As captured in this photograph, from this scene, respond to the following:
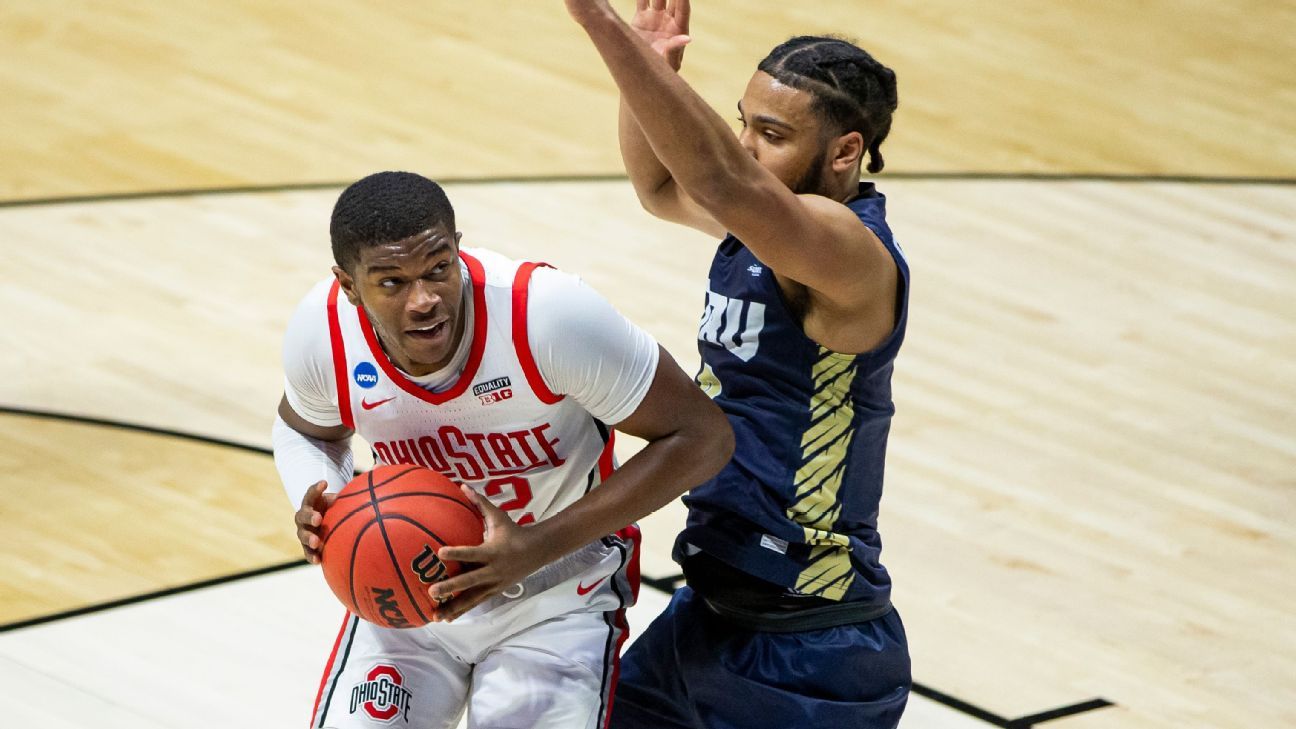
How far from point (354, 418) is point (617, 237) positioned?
4524 millimetres

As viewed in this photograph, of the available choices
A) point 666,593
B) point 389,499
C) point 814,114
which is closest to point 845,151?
point 814,114

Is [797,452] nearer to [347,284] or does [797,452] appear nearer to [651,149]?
[651,149]

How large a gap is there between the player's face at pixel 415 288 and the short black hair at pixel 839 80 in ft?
2.40

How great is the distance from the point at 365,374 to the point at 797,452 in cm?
84

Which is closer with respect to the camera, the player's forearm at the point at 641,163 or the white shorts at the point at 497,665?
the white shorts at the point at 497,665

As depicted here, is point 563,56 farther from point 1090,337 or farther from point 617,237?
point 1090,337

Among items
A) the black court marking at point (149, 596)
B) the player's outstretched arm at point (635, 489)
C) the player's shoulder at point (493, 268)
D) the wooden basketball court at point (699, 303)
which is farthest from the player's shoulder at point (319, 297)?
the black court marking at point (149, 596)

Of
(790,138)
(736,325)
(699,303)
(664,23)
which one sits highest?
(664,23)

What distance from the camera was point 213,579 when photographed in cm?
550

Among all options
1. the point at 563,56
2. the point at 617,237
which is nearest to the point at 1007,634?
the point at 617,237

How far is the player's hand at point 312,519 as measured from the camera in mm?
3510

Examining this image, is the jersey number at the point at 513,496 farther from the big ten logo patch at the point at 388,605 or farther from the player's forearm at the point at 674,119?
the player's forearm at the point at 674,119

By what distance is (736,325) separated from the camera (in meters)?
3.74

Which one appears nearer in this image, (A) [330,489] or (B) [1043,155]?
(A) [330,489]
